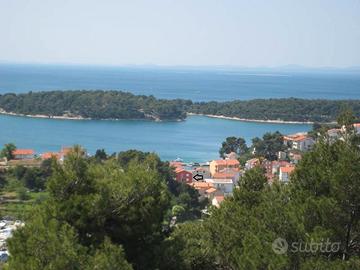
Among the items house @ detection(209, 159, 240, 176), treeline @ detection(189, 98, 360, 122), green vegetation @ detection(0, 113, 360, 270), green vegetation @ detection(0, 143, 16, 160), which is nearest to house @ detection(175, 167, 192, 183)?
house @ detection(209, 159, 240, 176)

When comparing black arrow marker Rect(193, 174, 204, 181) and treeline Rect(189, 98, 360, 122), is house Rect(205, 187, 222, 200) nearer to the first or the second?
black arrow marker Rect(193, 174, 204, 181)

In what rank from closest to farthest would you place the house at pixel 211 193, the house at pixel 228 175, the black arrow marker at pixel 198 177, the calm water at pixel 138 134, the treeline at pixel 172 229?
the treeline at pixel 172 229, the house at pixel 211 193, the house at pixel 228 175, the black arrow marker at pixel 198 177, the calm water at pixel 138 134

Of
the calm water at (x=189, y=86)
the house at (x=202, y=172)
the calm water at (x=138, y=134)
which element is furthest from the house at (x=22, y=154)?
the calm water at (x=189, y=86)

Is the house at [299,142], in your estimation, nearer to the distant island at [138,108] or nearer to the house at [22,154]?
the house at [22,154]

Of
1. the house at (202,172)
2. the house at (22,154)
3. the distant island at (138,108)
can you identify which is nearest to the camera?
the house at (202,172)

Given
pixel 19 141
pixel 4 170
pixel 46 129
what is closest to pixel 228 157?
pixel 4 170

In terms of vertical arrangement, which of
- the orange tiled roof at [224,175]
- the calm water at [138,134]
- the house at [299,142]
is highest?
the house at [299,142]

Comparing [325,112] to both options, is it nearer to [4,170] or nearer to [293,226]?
[4,170]
